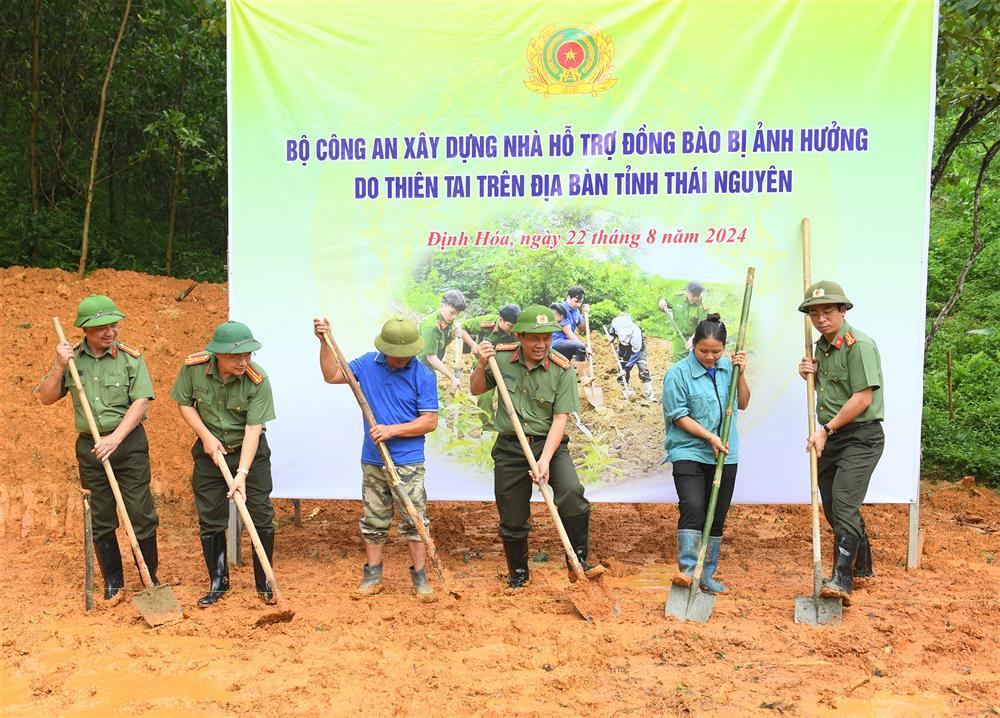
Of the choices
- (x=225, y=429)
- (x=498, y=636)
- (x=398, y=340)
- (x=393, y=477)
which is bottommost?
(x=498, y=636)

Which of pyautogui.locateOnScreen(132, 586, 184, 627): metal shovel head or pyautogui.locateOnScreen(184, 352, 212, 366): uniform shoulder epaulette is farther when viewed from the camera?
pyautogui.locateOnScreen(184, 352, 212, 366): uniform shoulder epaulette

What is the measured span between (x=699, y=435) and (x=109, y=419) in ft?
11.0

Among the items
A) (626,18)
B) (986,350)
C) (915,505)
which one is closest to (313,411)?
(626,18)

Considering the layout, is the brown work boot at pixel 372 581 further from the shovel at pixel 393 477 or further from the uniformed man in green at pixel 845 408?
the uniformed man in green at pixel 845 408

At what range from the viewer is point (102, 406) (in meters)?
5.25

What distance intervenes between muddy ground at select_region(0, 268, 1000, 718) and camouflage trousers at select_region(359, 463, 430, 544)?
38cm

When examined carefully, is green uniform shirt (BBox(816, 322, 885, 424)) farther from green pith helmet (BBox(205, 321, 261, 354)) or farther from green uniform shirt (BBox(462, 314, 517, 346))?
green pith helmet (BBox(205, 321, 261, 354))

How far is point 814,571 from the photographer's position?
4949 mm

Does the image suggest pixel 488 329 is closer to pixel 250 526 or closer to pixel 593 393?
pixel 593 393

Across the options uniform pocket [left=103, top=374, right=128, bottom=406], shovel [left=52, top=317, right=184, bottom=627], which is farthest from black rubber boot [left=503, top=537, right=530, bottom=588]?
uniform pocket [left=103, top=374, right=128, bottom=406]

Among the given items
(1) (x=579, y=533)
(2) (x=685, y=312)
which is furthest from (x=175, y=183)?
(1) (x=579, y=533)

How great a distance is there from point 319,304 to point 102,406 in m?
1.42

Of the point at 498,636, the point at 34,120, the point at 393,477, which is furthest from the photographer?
the point at 34,120

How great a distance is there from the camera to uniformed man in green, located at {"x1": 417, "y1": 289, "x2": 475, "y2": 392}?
5.88 meters
